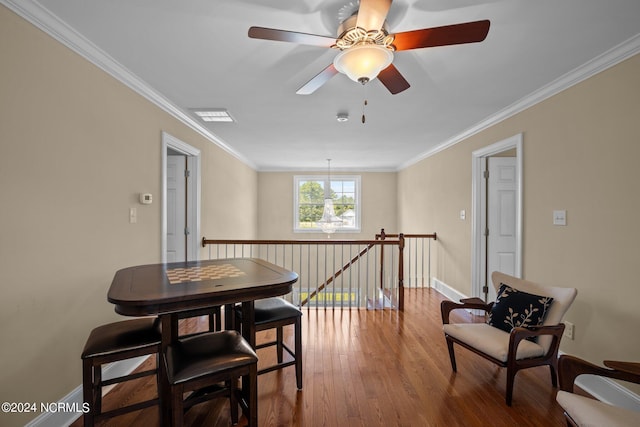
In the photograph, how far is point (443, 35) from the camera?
145cm

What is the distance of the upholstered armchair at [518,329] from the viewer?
2029 mm

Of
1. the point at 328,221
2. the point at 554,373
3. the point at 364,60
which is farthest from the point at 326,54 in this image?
the point at 328,221

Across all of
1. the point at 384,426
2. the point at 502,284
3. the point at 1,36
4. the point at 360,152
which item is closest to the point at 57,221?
the point at 1,36

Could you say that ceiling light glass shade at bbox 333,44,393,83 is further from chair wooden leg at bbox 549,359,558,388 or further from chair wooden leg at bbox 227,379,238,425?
chair wooden leg at bbox 549,359,558,388

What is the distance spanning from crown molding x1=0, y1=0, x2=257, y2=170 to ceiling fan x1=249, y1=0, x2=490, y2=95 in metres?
1.28

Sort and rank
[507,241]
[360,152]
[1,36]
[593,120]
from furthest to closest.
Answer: [360,152], [507,241], [593,120], [1,36]

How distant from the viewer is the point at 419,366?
2.54m

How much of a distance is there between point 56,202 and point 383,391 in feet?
8.33

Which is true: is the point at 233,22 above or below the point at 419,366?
above

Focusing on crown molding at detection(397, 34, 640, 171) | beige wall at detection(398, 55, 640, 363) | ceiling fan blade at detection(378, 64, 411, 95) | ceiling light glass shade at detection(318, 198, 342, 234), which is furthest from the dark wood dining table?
ceiling light glass shade at detection(318, 198, 342, 234)

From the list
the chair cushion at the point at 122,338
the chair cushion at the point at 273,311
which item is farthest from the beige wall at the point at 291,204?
the chair cushion at the point at 122,338

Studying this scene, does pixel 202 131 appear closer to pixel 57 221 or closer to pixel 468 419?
pixel 57 221

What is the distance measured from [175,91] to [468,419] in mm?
3509

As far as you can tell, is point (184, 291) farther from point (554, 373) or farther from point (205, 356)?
point (554, 373)
